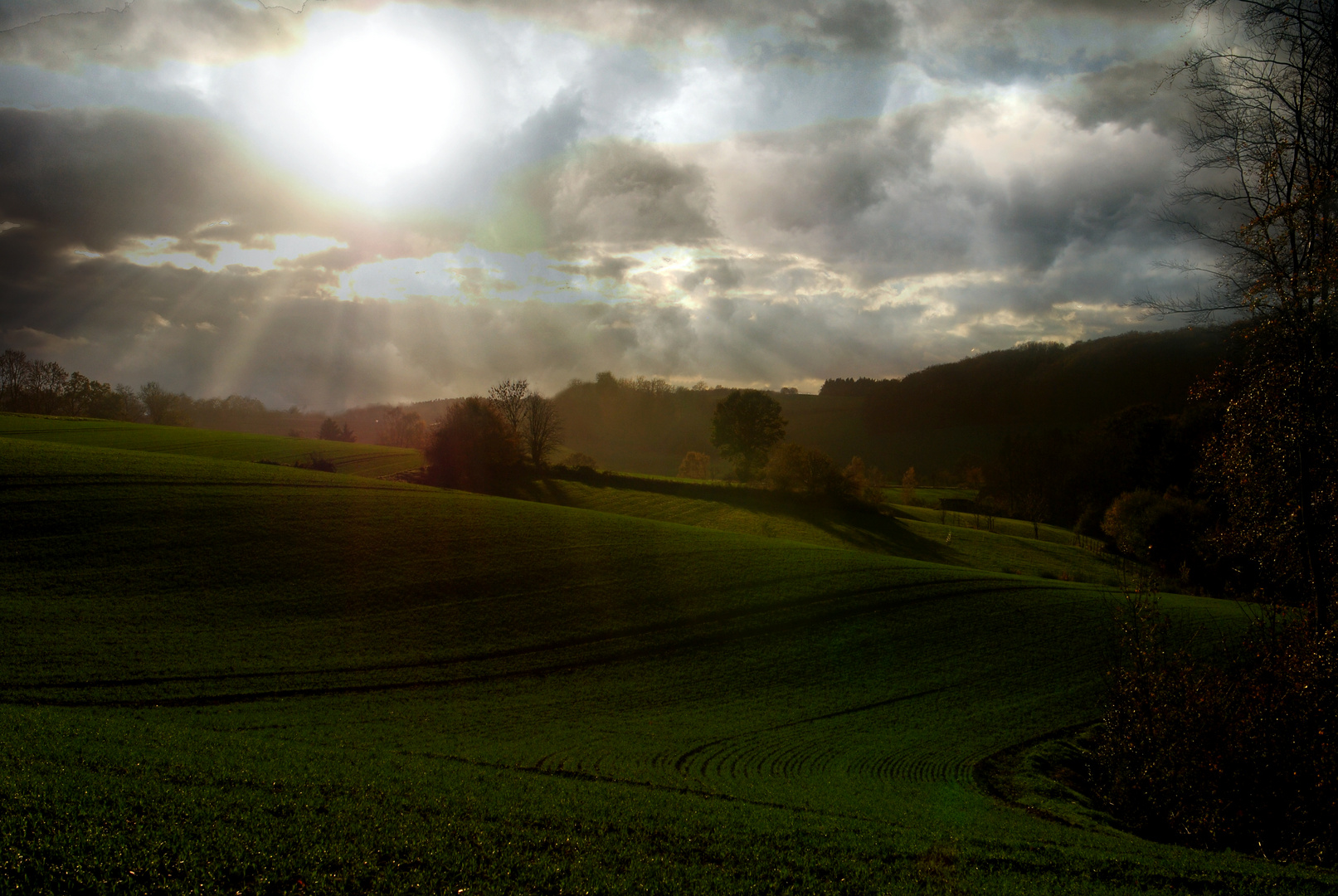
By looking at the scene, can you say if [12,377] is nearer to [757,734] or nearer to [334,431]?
[334,431]

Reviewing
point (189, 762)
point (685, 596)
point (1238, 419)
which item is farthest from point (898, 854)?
point (685, 596)

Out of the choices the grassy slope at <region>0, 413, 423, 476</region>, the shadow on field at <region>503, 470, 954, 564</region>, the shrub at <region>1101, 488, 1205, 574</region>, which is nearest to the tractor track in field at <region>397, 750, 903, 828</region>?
the shadow on field at <region>503, 470, 954, 564</region>

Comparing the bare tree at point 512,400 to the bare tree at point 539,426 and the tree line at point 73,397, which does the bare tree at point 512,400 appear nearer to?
the bare tree at point 539,426

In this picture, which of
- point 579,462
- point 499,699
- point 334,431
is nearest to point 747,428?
point 579,462

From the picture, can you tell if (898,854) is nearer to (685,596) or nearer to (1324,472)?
(1324,472)

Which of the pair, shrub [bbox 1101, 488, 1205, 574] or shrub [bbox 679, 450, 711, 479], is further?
shrub [bbox 679, 450, 711, 479]

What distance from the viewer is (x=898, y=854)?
1024cm

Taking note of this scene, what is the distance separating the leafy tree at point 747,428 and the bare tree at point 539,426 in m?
22.7

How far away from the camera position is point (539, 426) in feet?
260

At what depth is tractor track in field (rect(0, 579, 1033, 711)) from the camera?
20.6 m

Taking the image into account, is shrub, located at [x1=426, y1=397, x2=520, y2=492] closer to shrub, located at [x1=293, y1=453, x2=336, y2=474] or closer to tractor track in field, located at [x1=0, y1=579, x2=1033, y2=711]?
shrub, located at [x1=293, y1=453, x2=336, y2=474]

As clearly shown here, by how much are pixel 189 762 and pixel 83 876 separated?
534 cm

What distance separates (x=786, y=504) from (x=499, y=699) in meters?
49.0

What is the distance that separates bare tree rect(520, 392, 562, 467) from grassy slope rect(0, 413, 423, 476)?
1329 cm
